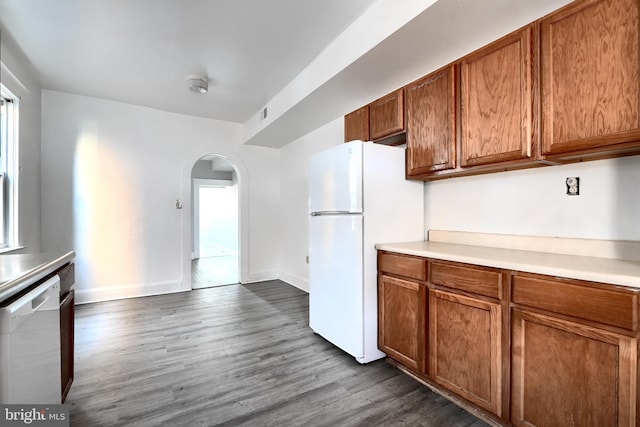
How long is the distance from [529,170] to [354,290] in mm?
1415

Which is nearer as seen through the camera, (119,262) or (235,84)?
(235,84)

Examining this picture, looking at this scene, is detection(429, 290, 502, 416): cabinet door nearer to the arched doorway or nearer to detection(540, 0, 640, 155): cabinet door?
detection(540, 0, 640, 155): cabinet door

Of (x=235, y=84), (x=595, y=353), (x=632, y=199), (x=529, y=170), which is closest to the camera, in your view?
(x=595, y=353)

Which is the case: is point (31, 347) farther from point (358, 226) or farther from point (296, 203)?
point (296, 203)

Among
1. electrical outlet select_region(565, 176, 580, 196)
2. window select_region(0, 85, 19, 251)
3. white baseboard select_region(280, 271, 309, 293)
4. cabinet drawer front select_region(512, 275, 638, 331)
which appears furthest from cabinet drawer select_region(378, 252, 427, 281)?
window select_region(0, 85, 19, 251)

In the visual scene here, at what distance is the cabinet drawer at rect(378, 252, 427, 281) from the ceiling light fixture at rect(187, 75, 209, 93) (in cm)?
254

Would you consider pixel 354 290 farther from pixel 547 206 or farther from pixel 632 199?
pixel 632 199

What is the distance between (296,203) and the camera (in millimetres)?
4445

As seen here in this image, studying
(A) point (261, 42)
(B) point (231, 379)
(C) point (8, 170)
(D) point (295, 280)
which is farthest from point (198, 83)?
(D) point (295, 280)

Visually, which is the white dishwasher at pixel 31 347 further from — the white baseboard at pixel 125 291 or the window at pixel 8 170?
the white baseboard at pixel 125 291

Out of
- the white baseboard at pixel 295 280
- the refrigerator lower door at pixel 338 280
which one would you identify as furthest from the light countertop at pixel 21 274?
the white baseboard at pixel 295 280

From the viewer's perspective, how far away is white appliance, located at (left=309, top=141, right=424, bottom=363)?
82.6 inches

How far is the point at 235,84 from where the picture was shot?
10.4ft

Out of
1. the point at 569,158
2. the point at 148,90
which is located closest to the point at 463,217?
the point at 569,158
